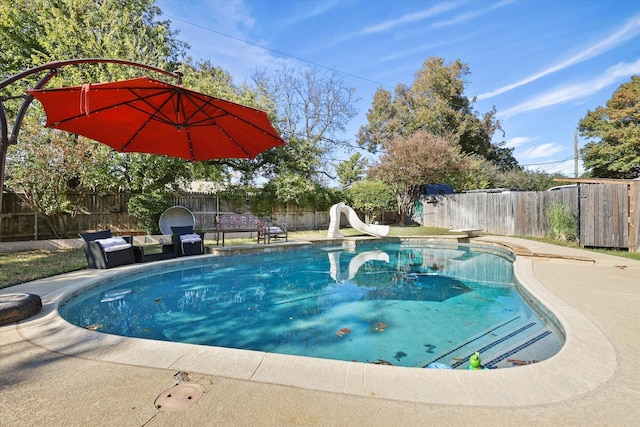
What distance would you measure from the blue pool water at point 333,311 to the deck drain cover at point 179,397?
1.42 meters

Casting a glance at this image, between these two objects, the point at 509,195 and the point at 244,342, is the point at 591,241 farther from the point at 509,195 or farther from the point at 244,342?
the point at 244,342

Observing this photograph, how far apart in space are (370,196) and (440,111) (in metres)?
12.1

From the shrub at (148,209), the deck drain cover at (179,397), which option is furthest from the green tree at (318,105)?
the deck drain cover at (179,397)

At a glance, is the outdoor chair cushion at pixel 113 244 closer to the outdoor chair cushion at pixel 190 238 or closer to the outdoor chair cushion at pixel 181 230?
the outdoor chair cushion at pixel 190 238

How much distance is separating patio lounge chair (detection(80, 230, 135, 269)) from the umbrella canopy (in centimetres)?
221

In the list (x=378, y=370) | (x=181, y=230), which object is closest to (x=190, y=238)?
(x=181, y=230)

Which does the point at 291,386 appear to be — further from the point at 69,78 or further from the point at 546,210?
the point at 69,78

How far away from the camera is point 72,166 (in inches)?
349

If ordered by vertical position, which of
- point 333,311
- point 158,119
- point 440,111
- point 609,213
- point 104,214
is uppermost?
point 440,111

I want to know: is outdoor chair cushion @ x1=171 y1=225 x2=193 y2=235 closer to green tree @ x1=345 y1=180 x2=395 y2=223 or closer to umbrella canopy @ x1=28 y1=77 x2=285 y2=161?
umbrella canopy @ x1=28 y1=77 x2=285 y2=161

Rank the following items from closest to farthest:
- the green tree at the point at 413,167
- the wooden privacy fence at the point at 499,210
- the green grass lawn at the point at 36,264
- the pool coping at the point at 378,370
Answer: the pool coping at the point at 378,370, the green grass lawn at the point at 36,264, the wooden privacy fence at the point at 499,210, the green tree at the point at 413,167

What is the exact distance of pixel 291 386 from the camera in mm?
1906

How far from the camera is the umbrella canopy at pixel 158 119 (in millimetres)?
3271

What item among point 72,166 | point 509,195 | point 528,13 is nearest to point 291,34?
point 528,13
